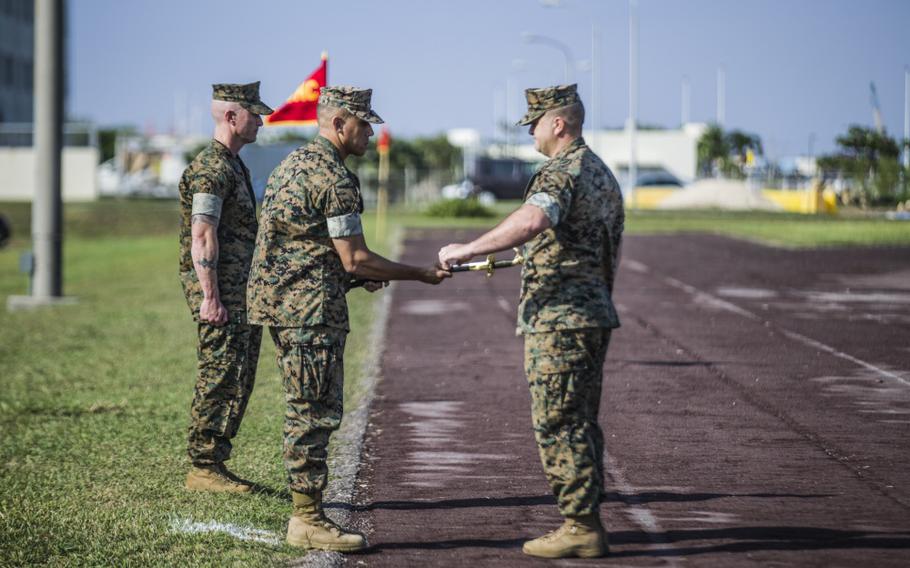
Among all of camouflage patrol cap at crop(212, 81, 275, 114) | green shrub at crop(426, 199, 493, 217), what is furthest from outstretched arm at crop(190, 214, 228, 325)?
green shrub at crop(426, 199, 493, 217)

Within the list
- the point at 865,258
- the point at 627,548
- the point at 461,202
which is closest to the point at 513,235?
the point at 627,548

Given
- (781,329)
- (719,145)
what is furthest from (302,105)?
(719,145)

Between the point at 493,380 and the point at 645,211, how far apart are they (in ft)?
147

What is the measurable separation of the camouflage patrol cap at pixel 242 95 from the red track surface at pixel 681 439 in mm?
2181

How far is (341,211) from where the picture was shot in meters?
6.46

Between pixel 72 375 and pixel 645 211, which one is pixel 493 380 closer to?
pixel 72 375

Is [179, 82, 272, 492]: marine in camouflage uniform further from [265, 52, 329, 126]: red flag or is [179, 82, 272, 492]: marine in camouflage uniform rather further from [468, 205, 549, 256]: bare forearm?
[265, 52, 329, 126]: red flag

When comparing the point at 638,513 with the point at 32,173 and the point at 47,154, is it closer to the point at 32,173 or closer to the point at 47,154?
the point at 47,154

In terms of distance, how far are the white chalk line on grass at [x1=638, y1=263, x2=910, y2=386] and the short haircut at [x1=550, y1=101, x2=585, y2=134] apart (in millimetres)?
6604

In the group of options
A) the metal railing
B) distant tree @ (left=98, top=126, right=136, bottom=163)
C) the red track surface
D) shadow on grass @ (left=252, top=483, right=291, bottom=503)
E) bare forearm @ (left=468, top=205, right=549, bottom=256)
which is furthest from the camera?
distant tree @ (left=98, top=126, right=136, bottom=163)

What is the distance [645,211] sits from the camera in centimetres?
5675

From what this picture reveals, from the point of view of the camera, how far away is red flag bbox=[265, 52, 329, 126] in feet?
48.6

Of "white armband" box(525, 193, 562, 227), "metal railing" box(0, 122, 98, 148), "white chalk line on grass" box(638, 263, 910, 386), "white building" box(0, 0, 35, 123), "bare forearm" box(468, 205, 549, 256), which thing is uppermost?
"white building" box(0, 0, 35, 123)

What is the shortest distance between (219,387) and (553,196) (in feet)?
8.18
